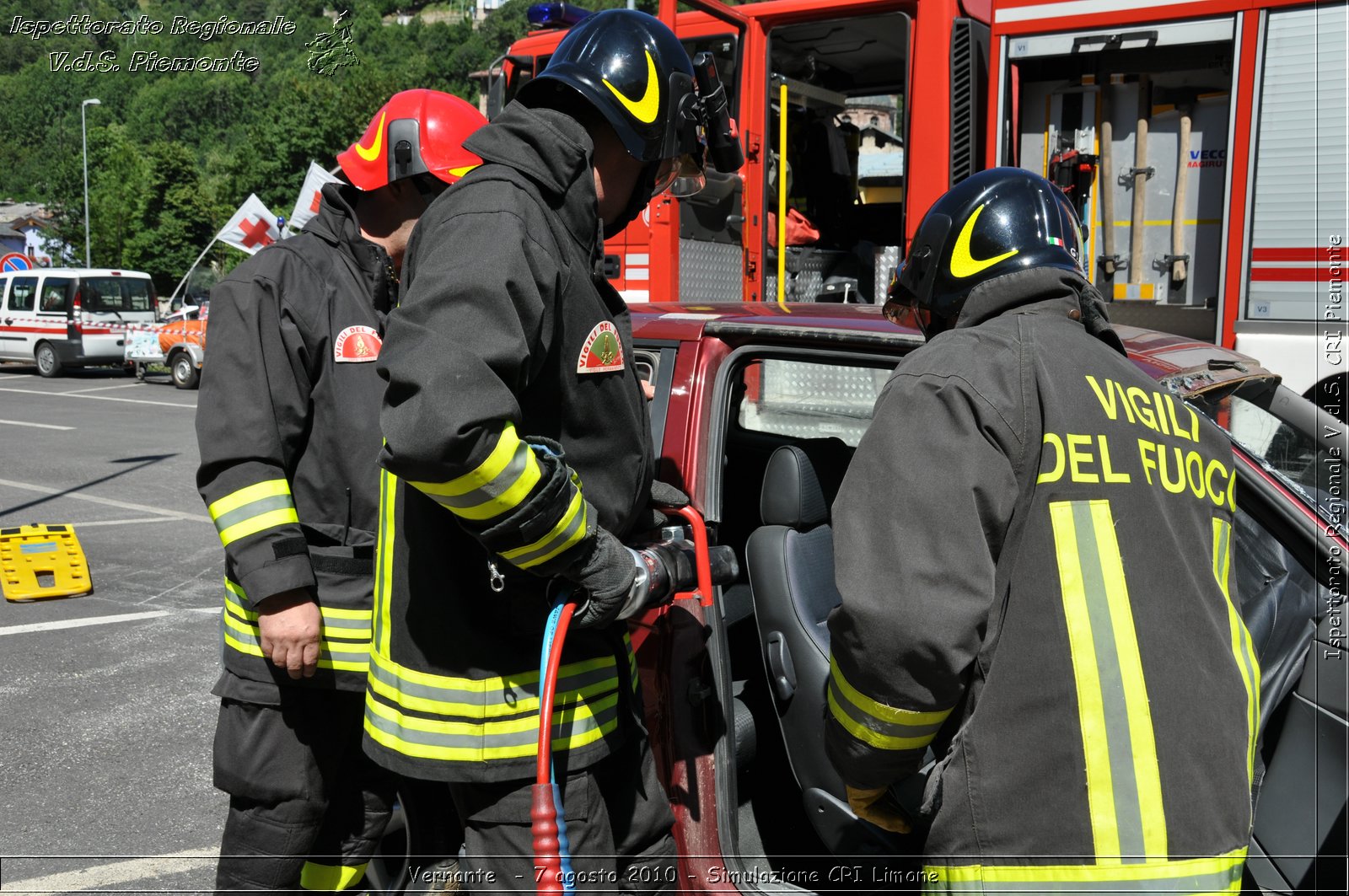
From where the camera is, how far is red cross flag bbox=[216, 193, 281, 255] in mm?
13922

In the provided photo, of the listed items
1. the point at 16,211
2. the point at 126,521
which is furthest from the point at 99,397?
the point at 16,211

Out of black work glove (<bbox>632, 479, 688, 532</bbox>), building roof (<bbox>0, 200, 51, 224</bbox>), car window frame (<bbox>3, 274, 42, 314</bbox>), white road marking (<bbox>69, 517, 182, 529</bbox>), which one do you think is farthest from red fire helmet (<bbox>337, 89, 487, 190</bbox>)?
building roof (<bbox>0, 200, 51, 224</bbox>)

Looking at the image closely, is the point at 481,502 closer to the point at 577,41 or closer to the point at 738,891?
the point at 577,41

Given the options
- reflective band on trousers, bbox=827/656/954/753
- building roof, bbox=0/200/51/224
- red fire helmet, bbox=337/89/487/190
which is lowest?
reflective band on trousers, bbox=827/656/954/753

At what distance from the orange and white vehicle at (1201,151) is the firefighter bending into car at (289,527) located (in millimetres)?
4250

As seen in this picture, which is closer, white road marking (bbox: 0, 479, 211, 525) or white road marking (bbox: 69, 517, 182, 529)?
white road marking (bbox: 69, 517, 182, 529)

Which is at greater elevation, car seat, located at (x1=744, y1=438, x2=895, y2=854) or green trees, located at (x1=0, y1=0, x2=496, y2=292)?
green trees, located at (x1=0, y1=0, x2=496, y2=292)

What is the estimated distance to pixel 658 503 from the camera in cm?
207

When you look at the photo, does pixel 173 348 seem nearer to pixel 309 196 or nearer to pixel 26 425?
pixel 26 425

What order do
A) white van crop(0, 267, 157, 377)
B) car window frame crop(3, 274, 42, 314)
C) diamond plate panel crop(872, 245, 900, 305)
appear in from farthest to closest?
car window frame crop(3, 274, 42, 314) < white van crop(0, 267, 157, 377) < diamond plate panel crop(872, 245, 900, 305)

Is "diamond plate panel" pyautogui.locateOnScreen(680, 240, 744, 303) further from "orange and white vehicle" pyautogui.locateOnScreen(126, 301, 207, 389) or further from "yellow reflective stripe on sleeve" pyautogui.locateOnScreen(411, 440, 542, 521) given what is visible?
"orange and white vehicle" pyautogui.locateOnScreen(126, 301, 207, 389)

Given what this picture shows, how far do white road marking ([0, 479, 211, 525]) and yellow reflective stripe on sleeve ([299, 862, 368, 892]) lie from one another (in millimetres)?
5509

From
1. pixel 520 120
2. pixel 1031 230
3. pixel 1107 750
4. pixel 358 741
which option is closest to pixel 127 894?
pixel 358 741

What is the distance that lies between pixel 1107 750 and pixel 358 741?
162cm
